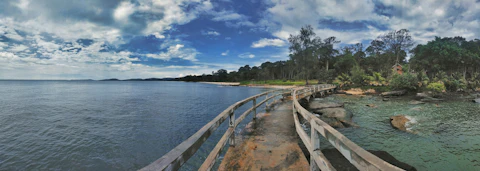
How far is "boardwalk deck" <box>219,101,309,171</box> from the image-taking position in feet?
12.6

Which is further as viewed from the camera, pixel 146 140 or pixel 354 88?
pixel 354 88

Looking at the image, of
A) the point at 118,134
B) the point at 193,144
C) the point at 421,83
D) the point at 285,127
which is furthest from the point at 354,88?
the point at 193,144

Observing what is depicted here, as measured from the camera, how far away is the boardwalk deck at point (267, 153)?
152 inches

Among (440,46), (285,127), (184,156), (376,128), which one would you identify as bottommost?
(376,128)

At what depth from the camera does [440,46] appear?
54188 mm

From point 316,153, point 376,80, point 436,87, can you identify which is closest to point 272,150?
point 316,153

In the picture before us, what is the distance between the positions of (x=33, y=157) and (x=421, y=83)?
38.1 meters

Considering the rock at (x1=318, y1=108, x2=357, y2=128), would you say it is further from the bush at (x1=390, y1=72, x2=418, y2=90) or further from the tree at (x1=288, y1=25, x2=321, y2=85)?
the tree at (x1=288, y1=25, x2=321, y2=85)

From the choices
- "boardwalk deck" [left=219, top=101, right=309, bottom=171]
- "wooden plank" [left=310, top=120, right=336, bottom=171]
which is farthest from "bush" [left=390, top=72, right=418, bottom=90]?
"wooden plank" [left=310, top=120, right=336, bottom=171]

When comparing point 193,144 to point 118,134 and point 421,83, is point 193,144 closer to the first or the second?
point 118,134

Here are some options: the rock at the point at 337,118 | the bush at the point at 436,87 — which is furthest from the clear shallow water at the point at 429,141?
the bush at the point at 436,87

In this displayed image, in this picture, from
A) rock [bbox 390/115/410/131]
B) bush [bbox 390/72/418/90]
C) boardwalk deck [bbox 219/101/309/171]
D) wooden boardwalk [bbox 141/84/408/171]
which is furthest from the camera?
bush [bbox 390/72/418/90]

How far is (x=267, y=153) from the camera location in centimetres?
450

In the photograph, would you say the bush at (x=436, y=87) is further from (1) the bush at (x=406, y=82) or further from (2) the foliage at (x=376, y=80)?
(2) the foliage at (x=376, y=80)
